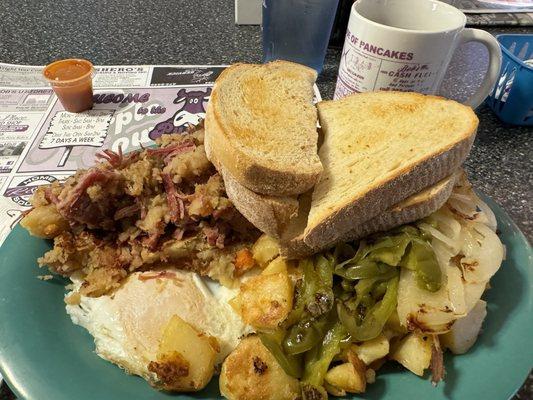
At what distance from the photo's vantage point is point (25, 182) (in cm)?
183

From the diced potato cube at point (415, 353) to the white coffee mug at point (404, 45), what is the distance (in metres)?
0.96

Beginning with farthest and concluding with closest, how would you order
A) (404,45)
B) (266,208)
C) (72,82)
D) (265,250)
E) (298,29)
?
(298,29) < (72,82) < (404,45) < (265,250) < (266,208)

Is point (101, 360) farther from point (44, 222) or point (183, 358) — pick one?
point (44, 222)

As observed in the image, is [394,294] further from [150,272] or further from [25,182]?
[25,182]

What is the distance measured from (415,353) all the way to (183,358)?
59 cm

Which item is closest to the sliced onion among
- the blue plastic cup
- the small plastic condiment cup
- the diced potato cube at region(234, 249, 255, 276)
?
the diced potato cube at region(234, 249, 255, 276)

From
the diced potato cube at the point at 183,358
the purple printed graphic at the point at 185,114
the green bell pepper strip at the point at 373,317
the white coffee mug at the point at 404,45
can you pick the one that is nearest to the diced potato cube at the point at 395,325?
the green bell pepper strip at the point at 373,317

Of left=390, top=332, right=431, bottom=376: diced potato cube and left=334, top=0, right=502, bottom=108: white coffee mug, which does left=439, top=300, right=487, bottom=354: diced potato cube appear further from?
left=334, top=0, right=502, bottom=108: white coffee mug

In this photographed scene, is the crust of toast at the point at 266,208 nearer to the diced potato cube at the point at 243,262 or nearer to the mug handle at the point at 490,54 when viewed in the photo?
the diced potato cube at the point at 243,262

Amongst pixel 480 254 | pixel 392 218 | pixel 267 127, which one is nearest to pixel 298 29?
pixel 267 127

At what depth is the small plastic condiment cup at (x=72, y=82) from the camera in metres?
2.17

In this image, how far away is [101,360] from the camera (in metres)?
1.15

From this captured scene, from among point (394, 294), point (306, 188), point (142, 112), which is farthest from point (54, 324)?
point (142, 112)

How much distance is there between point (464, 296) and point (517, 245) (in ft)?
1.29
